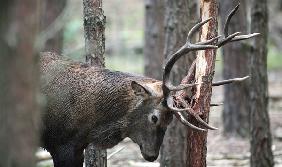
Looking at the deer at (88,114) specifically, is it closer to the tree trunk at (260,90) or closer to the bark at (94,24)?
the bark at (94,24)

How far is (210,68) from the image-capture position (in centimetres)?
712

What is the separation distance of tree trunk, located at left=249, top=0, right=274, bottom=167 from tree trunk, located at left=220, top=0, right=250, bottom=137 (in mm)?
3205

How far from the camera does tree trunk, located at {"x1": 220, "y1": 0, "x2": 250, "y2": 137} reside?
503 inches

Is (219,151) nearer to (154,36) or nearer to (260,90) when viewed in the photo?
(154,36)

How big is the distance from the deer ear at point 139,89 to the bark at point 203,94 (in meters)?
0.58

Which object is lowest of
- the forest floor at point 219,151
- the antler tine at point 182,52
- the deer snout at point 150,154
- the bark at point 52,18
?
the forest floor at point 219,151

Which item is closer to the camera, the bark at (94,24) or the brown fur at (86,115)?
the brown fur at (86,115)

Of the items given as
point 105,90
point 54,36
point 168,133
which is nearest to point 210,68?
point 105,90

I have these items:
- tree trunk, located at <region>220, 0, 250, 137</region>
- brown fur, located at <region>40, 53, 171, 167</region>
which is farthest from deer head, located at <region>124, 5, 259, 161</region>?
tree trunk, located at <region>220, 0, 250, 137</region>

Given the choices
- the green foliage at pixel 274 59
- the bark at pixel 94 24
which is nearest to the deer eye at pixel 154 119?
the bark at pixel 94 24

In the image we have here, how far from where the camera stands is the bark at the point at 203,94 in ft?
23.1

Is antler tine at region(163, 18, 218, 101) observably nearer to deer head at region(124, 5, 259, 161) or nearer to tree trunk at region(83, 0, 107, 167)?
deer head at region(124, 5, 259, 161)

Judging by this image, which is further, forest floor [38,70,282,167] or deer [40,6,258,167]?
forest floor [38,70,282,167]

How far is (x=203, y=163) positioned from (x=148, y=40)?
6.48 metres
